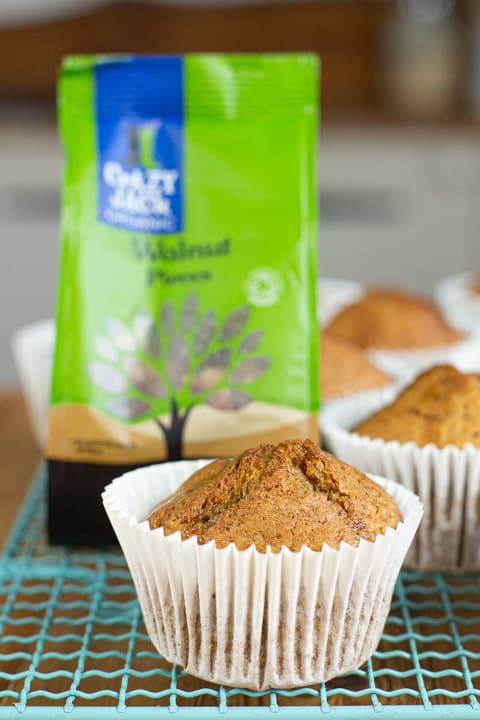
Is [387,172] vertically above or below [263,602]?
below

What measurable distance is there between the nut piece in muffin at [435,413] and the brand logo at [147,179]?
1.00ft

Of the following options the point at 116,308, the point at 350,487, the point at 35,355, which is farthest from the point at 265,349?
the point at 35,355

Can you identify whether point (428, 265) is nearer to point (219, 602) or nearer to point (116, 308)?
point (116, 308)

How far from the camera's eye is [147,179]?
1017 millimetres

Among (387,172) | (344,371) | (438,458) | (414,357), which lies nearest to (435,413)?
(438,458)

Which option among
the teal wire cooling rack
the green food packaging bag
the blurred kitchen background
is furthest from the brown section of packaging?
the blurred kitchen background

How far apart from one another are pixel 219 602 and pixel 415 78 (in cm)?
330

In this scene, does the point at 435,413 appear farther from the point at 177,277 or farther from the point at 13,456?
the point at 13,456

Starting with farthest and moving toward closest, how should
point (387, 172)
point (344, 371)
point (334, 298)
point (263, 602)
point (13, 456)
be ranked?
point (387, 172)
point (334, 298)
point (13, 456)
point (344, 371)
point (263, 602)

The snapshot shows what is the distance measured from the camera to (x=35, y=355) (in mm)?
1258

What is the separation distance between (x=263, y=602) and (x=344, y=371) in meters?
0.53

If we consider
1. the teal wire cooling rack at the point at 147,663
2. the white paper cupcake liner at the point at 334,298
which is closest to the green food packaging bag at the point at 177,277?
the teal wire cooling rack at the point at 147,663

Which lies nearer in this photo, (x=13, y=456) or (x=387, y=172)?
(x=13, y=456)

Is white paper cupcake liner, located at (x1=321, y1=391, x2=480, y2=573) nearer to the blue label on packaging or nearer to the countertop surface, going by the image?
the blue label on packaging
